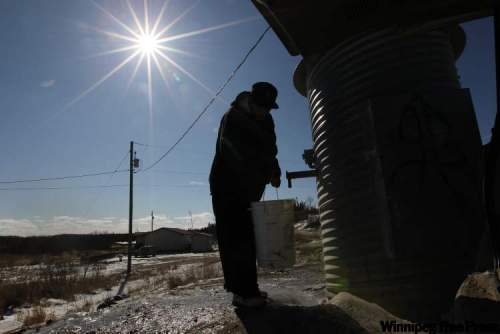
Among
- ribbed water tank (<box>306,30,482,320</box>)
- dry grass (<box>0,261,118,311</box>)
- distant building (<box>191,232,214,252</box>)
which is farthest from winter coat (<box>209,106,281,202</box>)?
distant building (<box>191,232,214,252</box>)

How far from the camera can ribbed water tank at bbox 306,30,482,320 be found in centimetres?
247

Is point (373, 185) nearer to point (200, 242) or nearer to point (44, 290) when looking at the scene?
point (44, 290)

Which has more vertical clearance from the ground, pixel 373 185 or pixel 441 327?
pixel 373 185

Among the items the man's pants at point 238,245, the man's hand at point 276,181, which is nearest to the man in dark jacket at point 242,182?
the man's pants at point 238,245

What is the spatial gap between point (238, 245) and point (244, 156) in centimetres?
64

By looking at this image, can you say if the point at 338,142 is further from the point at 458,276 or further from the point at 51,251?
the point at 51,251

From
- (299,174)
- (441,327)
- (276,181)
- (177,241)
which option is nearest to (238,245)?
(276,181)

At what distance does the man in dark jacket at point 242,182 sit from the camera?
2.21 metres

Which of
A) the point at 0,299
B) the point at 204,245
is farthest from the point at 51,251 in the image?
the point at 0,299

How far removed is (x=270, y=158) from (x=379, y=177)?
1.02 meters

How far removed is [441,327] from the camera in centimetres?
155

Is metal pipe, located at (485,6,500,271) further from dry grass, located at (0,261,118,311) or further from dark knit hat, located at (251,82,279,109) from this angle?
dry grass, located at (0,261,118,311)

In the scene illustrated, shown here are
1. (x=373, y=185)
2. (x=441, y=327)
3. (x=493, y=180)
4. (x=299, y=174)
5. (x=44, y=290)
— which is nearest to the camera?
(x=441, y=327)

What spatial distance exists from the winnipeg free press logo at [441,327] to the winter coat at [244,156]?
1157 millimetres
